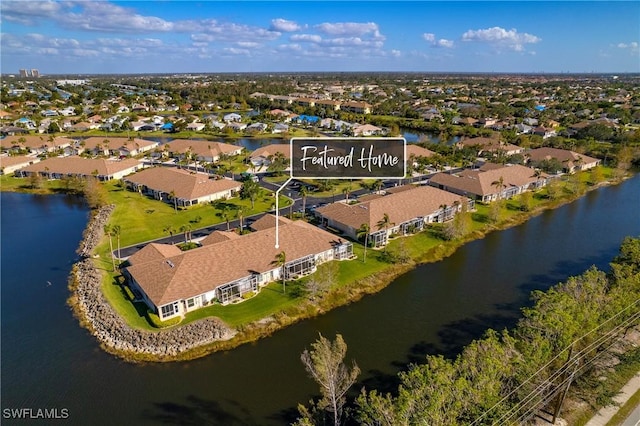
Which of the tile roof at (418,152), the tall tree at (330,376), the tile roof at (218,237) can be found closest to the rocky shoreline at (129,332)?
the tile roof at (218,237)

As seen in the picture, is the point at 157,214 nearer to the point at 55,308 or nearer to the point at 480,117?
the point at 55,308

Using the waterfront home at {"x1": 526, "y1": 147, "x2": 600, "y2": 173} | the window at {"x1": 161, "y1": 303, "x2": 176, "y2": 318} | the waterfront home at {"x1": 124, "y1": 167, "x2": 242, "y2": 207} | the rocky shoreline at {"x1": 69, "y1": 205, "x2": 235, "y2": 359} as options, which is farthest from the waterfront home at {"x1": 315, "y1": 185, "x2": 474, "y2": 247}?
the waterfront home at {"x1": 526, "y1": 147, "x2": 600, "y2": 173}

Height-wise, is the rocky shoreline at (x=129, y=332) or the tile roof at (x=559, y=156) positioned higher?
the tile roof at (x=559, y=156)

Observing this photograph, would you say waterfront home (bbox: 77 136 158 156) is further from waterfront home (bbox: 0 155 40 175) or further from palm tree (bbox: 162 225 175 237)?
palm tree (bbox: 162 225 175 237)

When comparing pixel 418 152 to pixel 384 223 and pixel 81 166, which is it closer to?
pixel 384 223

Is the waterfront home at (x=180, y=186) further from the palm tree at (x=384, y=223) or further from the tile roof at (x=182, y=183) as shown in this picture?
the palm tree at (x=384, y=223)
